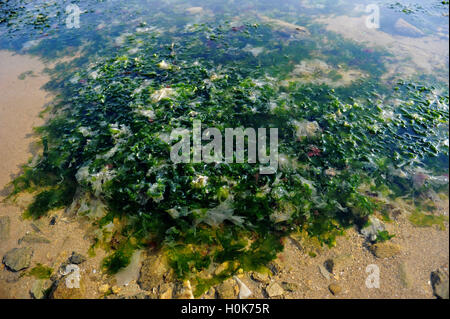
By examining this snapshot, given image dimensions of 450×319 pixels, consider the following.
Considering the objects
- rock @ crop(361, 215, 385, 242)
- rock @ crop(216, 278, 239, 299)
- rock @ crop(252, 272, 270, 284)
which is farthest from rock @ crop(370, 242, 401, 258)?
rock @ crop(216, 278, 239, 299)

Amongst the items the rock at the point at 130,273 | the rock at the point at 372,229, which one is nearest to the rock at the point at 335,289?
the rock at the point at 372,229

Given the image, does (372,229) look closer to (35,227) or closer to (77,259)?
(77,259)

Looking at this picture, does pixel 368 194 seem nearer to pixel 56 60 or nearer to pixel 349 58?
pixel 349 58

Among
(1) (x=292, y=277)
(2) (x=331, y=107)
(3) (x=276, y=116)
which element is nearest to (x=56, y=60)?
(3) (x=276, y=116)

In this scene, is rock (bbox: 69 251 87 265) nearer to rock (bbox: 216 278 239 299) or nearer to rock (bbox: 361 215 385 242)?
rock (bbox: 216 278 239 299)

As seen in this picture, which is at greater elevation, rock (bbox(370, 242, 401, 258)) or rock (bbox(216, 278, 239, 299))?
rock (bbox(370, 242, 401, 258))

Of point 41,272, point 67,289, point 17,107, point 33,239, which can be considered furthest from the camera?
point 17,107

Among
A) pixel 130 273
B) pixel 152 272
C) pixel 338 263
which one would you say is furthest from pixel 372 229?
pixel 130 273

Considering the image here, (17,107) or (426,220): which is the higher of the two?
(17,107)
